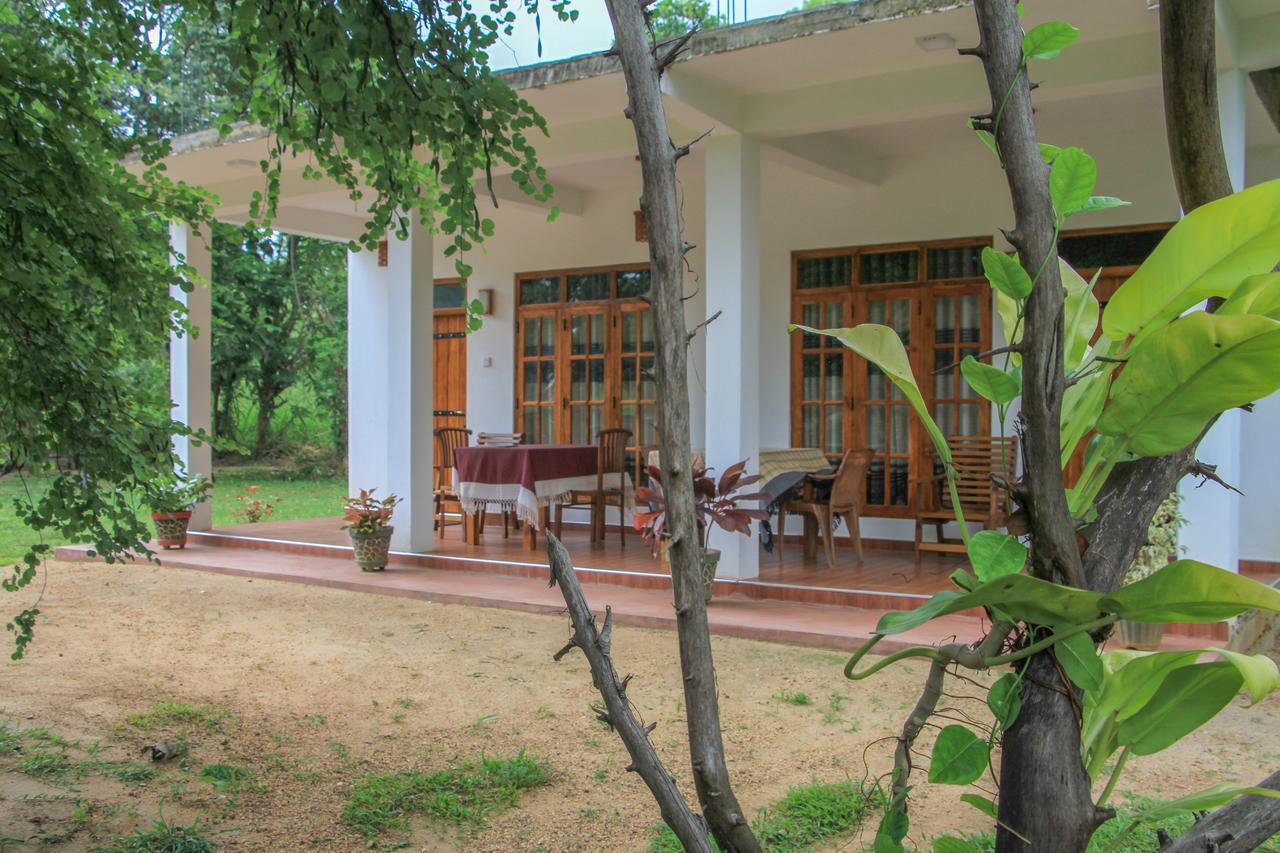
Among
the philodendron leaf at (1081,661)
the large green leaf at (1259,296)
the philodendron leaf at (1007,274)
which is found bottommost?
the philodendron leaf at (1081,661)

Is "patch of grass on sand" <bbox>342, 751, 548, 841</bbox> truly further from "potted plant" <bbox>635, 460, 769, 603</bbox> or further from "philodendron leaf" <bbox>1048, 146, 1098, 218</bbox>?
"philodendron leaf" <bbox>1048, 146, 1098, 218</bbox>

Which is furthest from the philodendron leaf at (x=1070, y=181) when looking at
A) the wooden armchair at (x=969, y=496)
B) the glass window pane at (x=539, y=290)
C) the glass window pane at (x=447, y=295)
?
the glass window pane at (x=447, y=295)

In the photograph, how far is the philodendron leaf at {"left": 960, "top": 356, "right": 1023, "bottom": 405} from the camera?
1023 mm

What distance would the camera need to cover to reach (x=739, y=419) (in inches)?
273

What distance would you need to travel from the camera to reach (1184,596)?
0.96 metres

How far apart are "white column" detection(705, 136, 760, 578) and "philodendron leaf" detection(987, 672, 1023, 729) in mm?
5879

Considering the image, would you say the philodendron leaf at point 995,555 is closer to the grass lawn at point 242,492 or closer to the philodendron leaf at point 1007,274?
the philodendron leaf at point 1007,274

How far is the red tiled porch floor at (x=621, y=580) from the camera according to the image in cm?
603

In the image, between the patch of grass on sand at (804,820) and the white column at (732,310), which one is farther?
the white column at (732,310)

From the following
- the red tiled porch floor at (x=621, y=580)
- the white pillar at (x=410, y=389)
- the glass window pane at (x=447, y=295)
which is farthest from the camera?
the glass window pane at (x=447, y=295)

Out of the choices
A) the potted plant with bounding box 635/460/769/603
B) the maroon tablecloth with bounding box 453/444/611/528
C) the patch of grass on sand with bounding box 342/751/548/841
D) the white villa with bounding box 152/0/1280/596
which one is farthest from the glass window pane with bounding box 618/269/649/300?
the patch of grass on sand with bounding box 342/751/548/841

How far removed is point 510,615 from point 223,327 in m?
13.9

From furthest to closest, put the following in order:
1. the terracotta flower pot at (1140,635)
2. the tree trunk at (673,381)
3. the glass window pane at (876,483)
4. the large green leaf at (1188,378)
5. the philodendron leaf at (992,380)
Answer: the glass window pane at (876,483)
the terracotta flower pot at (1140,635)
the tree trunk at (673,381)
the philodendron leaf at (992,380)
the large green leaf at (1188,378)

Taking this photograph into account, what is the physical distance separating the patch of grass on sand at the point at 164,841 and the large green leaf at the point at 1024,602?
278 centimetres
